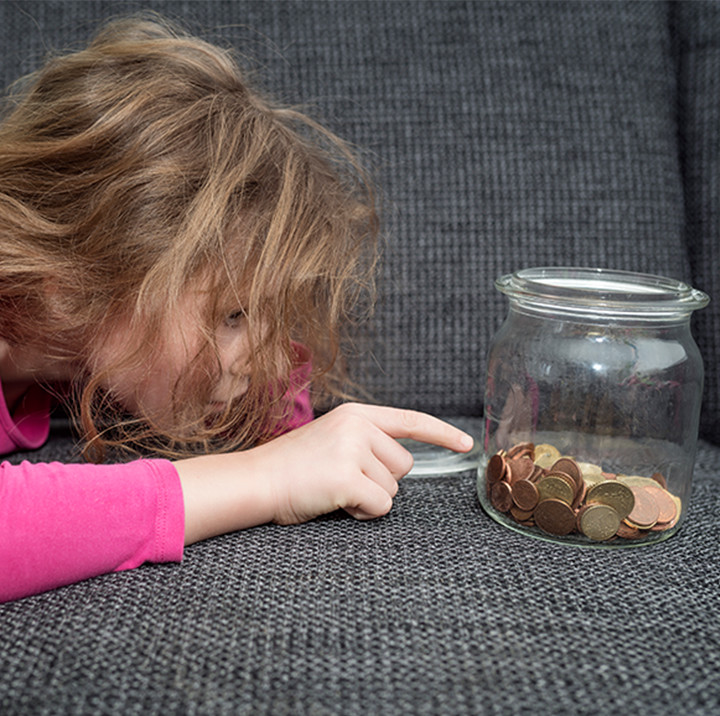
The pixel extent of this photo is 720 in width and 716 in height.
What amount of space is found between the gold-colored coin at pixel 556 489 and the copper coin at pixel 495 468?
1.8 inches

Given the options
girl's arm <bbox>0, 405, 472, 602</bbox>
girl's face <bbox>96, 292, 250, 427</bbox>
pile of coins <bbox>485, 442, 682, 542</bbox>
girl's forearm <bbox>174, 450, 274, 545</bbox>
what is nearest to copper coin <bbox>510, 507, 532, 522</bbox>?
pile of coins <bbox>485, 442, 682, 542</bbox>

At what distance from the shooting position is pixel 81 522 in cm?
60

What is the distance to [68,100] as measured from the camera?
0.84 meters

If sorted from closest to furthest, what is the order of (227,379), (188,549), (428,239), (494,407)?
(188,549)
(494,407)
(227,379)
(428,239)

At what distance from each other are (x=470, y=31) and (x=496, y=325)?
0.41 metres

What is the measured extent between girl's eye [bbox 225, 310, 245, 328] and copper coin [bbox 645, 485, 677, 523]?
454 mm

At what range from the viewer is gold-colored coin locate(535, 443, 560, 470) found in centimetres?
70

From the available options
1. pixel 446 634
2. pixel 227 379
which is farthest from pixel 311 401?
pixel 446 634

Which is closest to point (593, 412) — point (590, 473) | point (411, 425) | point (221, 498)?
point (590, 473)

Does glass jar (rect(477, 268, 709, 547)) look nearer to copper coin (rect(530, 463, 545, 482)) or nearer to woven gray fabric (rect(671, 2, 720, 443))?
copper coin (rect(530, 463, 545, 482))

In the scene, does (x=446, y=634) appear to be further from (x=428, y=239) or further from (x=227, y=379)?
(x=428, y=239)

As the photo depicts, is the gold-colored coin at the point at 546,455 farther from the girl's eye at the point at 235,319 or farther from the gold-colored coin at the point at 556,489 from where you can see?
the girl's eye at the point at 235,319

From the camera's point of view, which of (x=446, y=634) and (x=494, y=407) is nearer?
(x=446, y=634)

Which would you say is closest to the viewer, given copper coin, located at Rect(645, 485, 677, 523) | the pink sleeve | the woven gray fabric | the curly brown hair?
the pink sleeve
